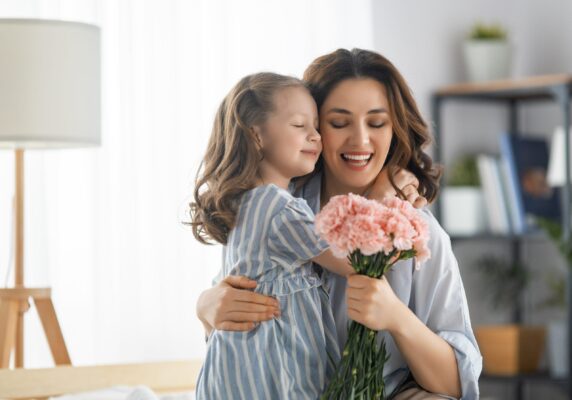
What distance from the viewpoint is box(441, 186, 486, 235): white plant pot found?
434 centimetres

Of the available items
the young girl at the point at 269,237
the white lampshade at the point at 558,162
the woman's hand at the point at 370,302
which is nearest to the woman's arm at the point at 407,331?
the woman's hand at the point at 370,302

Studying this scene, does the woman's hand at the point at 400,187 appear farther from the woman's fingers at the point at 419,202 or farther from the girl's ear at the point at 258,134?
the girl's ear at the point at 258,134

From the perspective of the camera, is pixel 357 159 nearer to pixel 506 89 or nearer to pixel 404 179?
pixel 404 179

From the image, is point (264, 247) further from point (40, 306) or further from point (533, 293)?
point (533, 293)

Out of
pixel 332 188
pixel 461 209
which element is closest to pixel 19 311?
pixel 332 188

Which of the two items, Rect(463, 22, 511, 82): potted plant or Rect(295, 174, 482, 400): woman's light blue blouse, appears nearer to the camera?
Rect(295, 174, 482, 400): woman's light blue blouse

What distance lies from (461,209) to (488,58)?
668mm

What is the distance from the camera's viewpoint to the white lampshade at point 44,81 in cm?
274

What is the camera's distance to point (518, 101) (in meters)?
4.75

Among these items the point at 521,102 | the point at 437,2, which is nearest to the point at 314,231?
the point at 437,2

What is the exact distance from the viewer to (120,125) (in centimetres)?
350

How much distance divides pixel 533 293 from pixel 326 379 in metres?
3.12

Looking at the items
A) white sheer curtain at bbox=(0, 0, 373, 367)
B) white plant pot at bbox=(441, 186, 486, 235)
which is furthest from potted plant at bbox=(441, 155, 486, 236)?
white sheer curtain at bbox=(0, 0, 373, 367)

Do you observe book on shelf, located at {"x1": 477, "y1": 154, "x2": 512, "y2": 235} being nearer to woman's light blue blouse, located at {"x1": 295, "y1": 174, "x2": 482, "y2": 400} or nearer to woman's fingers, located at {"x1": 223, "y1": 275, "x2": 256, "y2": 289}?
woman's light blue blouse, located at {"x1": 295, "y1": 174, "x2": 482, "y2": 400}
